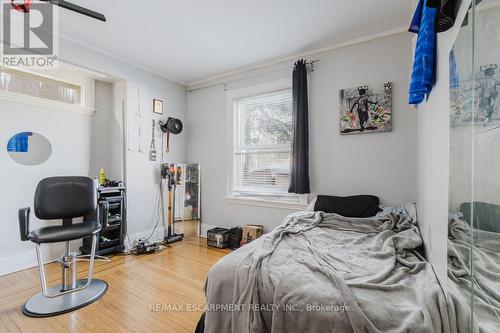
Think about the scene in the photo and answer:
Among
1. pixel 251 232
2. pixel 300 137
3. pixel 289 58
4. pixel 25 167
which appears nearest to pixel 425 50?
pixel 300 137

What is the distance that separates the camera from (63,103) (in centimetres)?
295

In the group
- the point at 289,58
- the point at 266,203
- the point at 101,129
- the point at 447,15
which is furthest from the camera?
the point at 101,129

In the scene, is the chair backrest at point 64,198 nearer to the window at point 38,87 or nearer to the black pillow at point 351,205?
the window at point 38,87

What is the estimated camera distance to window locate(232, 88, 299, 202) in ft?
10.7

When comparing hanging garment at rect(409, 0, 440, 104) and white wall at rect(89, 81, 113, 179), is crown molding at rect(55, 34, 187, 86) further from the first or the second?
hanging garment at rect(409, 0, 440, 104)

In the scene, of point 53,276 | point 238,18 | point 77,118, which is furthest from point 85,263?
point 238,18

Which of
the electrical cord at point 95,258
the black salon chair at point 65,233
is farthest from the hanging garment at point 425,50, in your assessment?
the electrical cord at point 95,258

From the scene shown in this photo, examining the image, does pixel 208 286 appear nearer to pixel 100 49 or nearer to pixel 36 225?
pixel 36 225

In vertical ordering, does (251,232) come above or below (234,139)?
below

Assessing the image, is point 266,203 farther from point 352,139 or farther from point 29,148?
point 29,148

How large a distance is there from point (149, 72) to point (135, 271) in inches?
112

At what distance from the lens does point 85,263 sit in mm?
2838

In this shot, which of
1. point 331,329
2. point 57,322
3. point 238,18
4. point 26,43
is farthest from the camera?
point 26,43

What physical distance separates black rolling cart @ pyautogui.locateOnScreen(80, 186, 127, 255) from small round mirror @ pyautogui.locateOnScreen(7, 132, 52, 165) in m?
0.75
